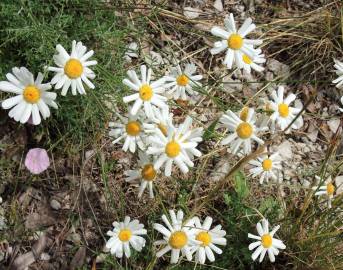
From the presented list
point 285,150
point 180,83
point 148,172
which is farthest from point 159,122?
point 285,150

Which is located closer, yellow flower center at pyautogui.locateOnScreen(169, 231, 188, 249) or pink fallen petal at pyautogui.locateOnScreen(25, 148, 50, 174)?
yellow flower center at pyautogui.locateOnScreen(169, 231, 188, 249)

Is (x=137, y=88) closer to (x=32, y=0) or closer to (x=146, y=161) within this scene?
(x=146, y=161)

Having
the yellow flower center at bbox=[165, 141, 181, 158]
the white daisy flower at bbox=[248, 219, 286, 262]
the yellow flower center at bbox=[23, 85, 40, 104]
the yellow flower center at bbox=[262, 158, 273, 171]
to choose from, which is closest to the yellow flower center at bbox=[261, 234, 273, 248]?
the white daisy flower at bbox=[248, 219, 286, 262]

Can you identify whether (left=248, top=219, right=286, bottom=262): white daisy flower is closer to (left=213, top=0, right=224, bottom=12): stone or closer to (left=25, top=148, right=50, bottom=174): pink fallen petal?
(left=25, top=148, right=50, bottom=174): pink fallen petal

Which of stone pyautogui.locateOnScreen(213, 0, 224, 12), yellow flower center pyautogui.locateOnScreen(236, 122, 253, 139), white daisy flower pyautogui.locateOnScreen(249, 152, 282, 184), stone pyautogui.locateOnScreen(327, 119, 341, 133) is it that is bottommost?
yellow flower center pyautogui.locateOnScreen(236, 122, 253, 139)

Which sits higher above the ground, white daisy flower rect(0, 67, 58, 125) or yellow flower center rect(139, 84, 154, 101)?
yellow flower center rect(139, 84, 154, 101)

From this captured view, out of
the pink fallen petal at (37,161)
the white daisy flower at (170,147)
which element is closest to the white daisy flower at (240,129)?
the white daisy flower at (170,147)

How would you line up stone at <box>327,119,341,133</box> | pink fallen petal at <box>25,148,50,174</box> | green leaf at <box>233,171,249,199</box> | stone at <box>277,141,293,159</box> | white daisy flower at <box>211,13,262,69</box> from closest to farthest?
white daisy flower at <box>211,13,262,69</box>, pink fallen petal at <box>25,148,50,174</box>, green leaf at <box>233,171,249,199</box>, stone at <box>277,141,293,159</box>, stone at <box>327,119,341,133</box>
